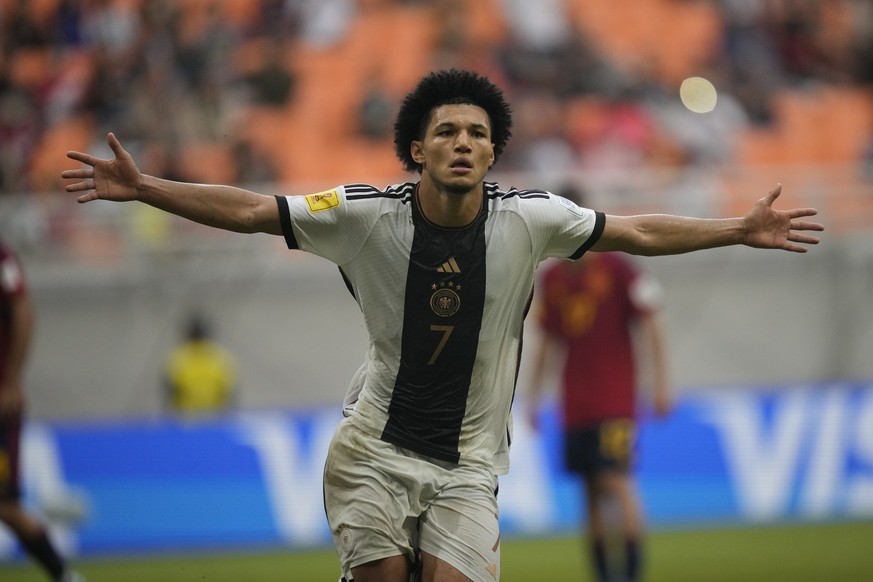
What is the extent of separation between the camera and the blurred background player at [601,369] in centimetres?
849

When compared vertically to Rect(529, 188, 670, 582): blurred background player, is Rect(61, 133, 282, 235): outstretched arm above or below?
below

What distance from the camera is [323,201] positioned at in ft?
16.8

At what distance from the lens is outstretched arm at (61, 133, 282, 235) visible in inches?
194

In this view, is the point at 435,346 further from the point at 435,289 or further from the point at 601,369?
the point at 601,369

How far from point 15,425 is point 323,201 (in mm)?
3838

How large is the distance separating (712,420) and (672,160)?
513 cm

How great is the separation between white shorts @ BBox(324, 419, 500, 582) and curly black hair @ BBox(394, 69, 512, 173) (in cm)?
123

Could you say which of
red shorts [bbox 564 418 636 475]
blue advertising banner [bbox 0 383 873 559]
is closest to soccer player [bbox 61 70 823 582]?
red shorts [bbox 564 418 636 475]

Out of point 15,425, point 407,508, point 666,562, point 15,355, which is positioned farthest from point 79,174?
point 666,562

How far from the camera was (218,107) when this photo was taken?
627 inches

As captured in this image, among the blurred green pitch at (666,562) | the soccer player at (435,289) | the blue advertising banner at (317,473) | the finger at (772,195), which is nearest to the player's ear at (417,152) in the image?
the soccer player at (435,289)

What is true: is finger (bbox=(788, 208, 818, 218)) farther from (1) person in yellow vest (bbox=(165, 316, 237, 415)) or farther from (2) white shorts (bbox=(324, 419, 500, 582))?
(1) person in yellow vest (bbox=(165, 316, 237, 415))

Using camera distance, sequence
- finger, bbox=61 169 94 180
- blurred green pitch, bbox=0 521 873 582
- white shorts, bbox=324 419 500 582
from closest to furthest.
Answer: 1. finger, bbox=61 169 94 180
2. white shorts, bbox=324 419 500 582
3. blurred green pitch, bbox=0 521 873 582

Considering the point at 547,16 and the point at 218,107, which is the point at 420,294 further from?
the point at 547,16
